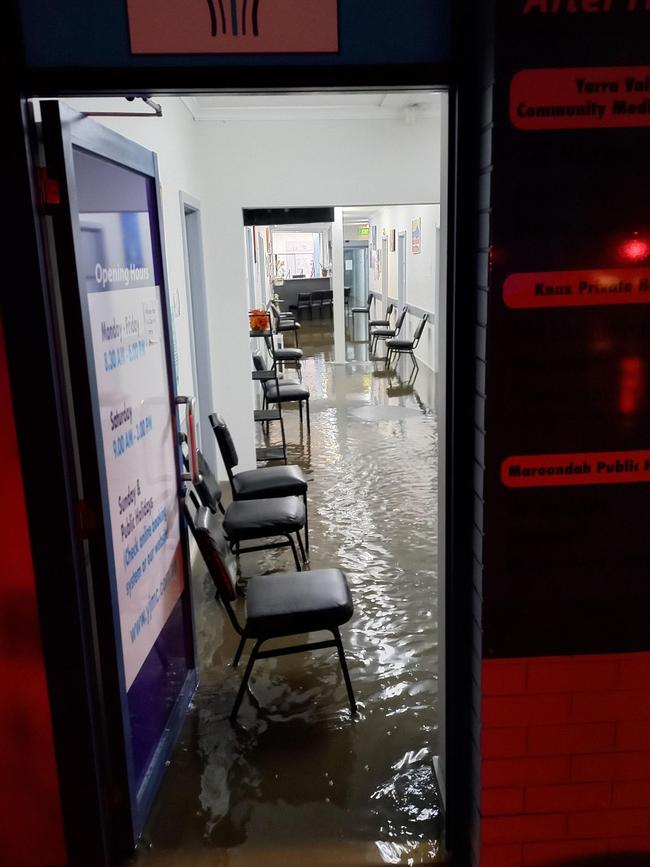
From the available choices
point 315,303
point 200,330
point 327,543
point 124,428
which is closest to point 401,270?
point 315,303

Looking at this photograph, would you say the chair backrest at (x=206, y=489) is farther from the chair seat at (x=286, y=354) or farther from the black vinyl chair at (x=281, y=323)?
the black vinyl chair at (x=281, y=323)

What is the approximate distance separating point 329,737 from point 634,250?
1.99 metres

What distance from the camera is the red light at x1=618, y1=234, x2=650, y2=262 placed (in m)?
1.63

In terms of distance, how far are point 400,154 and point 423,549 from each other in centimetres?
296

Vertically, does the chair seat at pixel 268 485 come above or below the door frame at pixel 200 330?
below

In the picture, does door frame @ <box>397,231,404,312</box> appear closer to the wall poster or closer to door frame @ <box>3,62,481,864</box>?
the wall poster

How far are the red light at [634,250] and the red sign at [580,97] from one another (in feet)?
0.87

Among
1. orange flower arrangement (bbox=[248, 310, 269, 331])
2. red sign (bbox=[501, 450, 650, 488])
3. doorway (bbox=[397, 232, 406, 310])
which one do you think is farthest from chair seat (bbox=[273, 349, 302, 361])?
red sign (bbox=[501, 450, 650, 488])

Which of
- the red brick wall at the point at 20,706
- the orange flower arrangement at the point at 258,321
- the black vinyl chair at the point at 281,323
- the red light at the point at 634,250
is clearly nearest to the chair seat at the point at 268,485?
the red brick wall at the point at 20,706

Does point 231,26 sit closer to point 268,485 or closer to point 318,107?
point 268,485

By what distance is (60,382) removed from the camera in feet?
5.80

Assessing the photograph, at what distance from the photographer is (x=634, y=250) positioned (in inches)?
64.4

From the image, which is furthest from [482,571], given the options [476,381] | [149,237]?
[149,237]

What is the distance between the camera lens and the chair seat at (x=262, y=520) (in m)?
3.45
